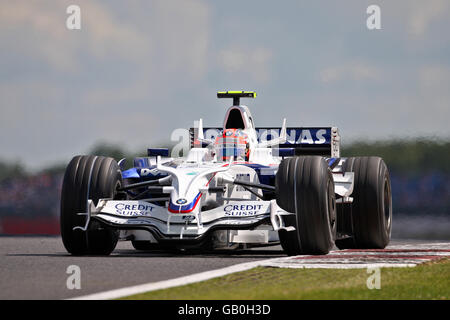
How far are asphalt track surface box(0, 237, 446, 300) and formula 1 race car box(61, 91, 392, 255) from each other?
45 cm

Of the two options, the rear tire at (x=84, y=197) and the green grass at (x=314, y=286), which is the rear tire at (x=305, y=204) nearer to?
the green grass at (x=314, y=286)

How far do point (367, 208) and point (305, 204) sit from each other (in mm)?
3251

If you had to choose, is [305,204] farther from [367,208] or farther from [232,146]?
[232,146]

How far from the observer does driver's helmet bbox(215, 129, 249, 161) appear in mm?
19930

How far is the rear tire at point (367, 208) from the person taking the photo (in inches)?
770

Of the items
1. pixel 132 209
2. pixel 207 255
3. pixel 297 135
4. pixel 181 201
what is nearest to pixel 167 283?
pixel 181 201

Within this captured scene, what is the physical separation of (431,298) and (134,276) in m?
3.89

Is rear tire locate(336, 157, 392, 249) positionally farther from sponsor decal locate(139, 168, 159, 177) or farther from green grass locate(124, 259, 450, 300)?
green grass locate(124, 259, 450, 300)

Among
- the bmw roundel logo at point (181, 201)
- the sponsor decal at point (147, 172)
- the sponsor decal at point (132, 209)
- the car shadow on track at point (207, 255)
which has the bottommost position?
the car shadow on track at point (207, 255)

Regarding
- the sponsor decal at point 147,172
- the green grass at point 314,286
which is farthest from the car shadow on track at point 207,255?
the green grass at point 314,286

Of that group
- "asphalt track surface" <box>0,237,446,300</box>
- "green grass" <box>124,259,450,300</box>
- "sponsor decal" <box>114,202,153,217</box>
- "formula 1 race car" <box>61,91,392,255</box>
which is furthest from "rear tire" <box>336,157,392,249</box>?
"green grass" <box>124,259,450,300</box>

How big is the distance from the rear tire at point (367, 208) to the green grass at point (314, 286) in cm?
526
